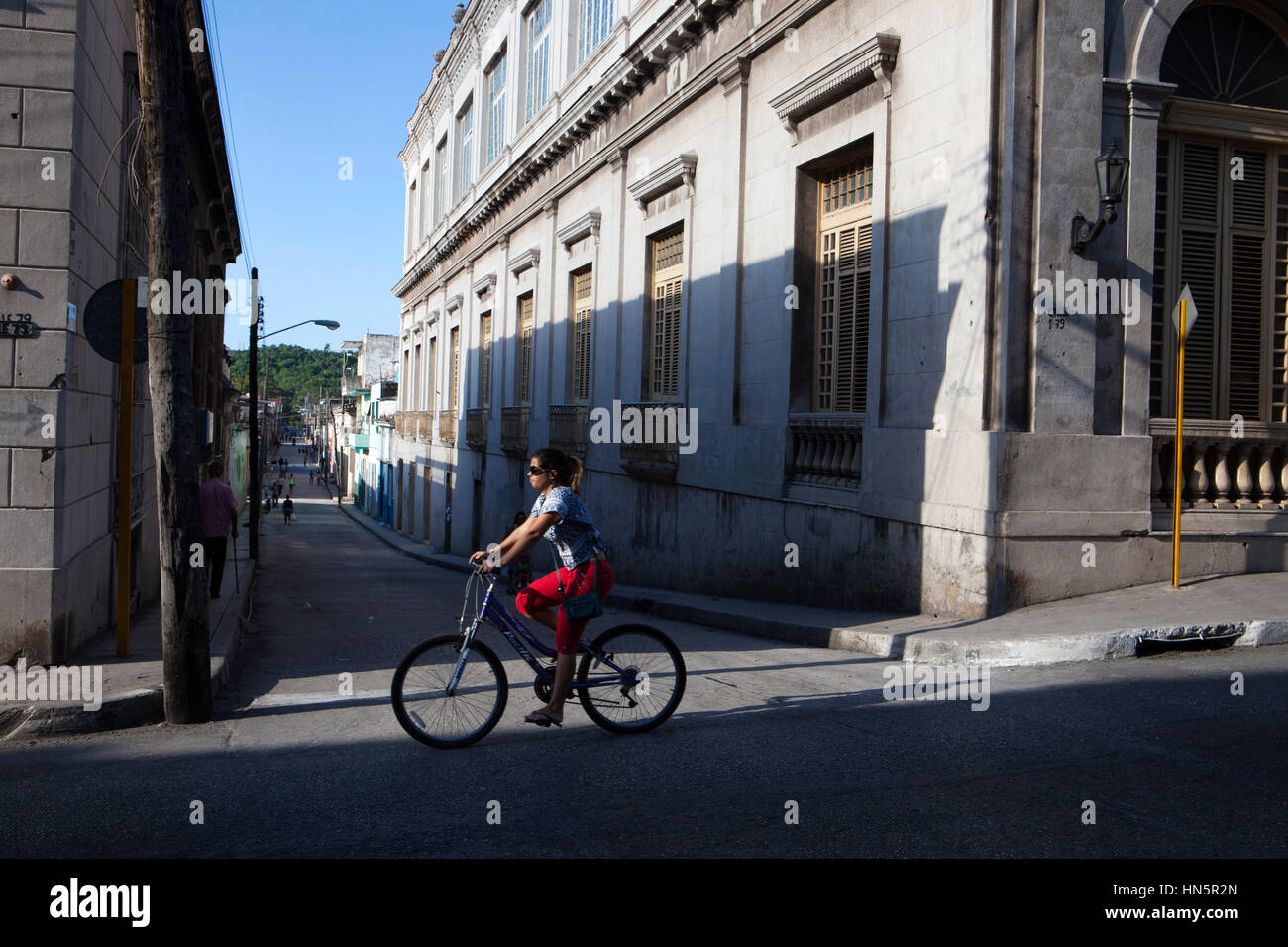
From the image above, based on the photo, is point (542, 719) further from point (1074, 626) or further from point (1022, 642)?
point (1074, 626)

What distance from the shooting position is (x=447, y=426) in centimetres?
3622

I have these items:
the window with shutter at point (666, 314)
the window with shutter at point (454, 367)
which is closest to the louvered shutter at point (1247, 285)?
the window with shutter at point (666, 314)

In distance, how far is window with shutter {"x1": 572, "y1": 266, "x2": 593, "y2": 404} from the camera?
22.0 metres

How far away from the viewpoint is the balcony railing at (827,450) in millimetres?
11805

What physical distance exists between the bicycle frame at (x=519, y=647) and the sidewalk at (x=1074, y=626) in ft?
9.52

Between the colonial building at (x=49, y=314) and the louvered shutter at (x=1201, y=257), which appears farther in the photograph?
the louvered shutter at (x=1201, y=257)

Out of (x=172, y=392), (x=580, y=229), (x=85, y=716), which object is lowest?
(x=85, y=716)

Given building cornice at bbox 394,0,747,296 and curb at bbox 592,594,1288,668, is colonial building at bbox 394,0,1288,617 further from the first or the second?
curb at bbox 592,594,1288,668

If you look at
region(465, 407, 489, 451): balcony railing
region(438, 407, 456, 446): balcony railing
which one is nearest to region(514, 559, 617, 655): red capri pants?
region(465, 407, 489, 451): balcony railing

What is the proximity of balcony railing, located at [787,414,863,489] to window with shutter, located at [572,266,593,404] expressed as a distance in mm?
9321

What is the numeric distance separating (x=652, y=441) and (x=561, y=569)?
11.1 metres

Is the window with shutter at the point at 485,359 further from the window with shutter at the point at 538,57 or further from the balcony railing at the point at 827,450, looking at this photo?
the balcony railing at the point at 827,450

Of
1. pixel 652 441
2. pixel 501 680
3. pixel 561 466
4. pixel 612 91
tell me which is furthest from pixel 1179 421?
pixel 612 91
